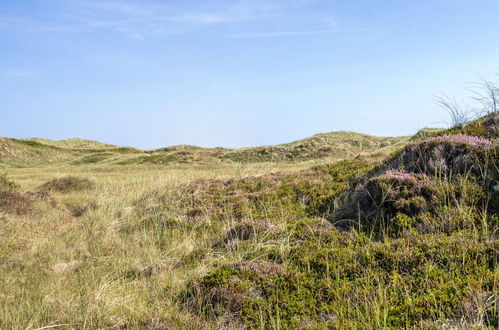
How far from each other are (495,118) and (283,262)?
587cm

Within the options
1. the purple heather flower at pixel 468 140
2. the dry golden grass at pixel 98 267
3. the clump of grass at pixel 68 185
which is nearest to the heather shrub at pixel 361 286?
the dry golden grass at pixel 98 267

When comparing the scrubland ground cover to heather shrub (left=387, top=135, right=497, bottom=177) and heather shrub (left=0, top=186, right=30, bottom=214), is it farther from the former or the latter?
heather shrub (left=0, top=186, right=30, bottom=214)

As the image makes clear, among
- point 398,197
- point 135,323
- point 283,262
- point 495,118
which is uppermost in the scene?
point 495,118

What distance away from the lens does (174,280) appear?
557 cm

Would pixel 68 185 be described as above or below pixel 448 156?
below

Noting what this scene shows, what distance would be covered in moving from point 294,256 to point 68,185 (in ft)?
50.5

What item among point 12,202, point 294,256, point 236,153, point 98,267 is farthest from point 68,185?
point 236,153

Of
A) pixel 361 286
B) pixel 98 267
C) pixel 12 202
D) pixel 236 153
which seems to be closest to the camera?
pixel 361 286

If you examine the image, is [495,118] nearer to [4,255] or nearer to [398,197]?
[398,197]

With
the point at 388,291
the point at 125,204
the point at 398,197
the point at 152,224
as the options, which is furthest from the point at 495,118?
the point at 125,204

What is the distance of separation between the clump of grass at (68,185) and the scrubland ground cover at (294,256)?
7025mm

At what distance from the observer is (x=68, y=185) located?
18328 millimetres

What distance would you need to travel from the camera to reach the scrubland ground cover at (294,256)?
171 inches

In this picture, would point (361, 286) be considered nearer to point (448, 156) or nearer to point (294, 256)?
point (294, 256)
